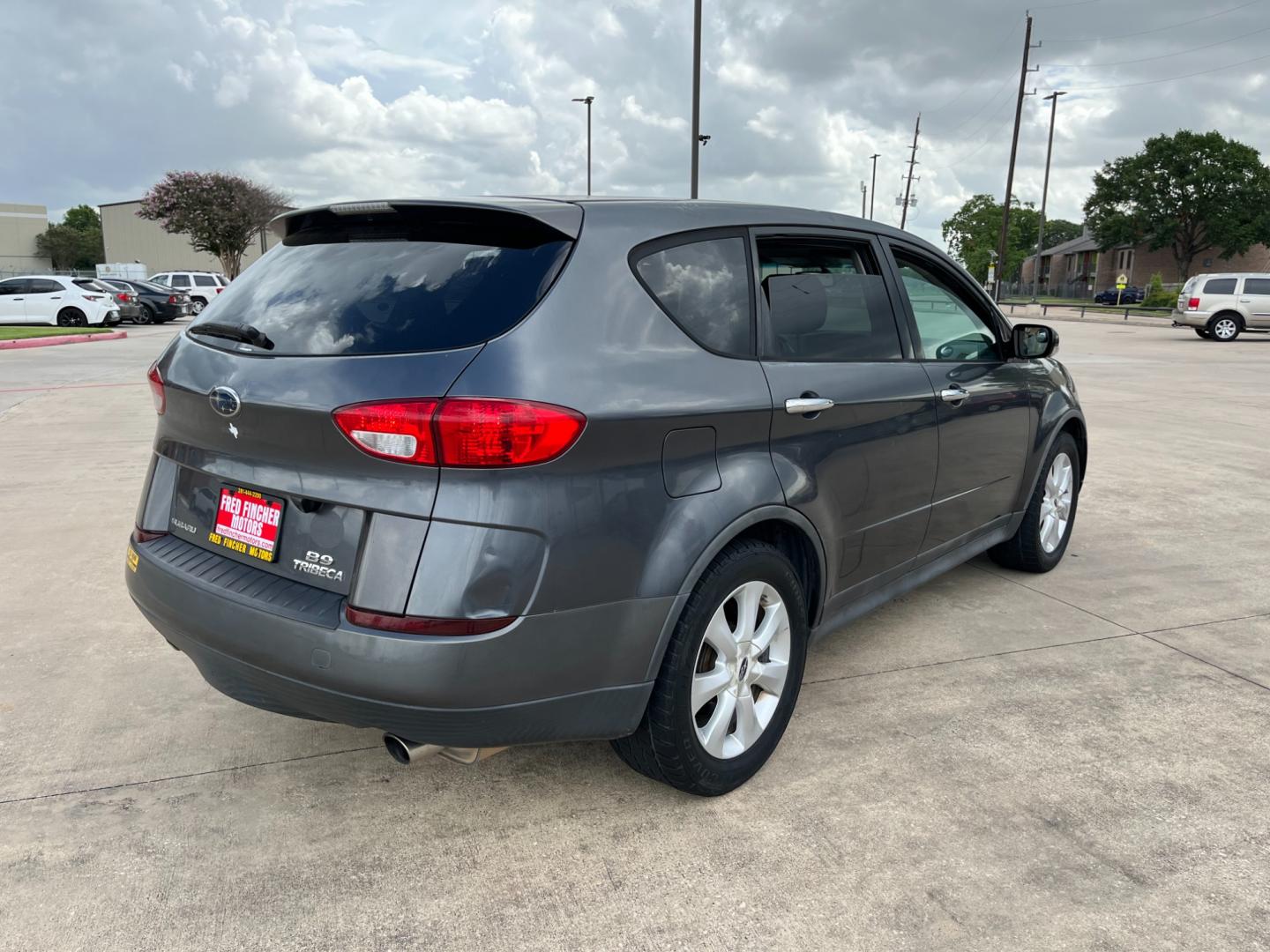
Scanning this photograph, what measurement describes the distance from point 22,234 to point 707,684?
359 feet

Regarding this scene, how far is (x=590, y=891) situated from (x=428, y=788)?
2.31 ft

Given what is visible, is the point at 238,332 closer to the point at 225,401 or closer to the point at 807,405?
the point at 225,401

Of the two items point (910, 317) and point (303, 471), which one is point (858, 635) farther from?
point (303, 471)

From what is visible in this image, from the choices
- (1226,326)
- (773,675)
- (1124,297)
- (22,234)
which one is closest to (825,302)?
(773,675)

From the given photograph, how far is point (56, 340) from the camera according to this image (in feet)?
70.1

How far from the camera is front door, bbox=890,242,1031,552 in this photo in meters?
3.68

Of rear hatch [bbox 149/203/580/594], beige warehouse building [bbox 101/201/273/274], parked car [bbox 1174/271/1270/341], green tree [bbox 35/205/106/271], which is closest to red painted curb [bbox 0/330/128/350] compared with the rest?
rear hatch [bbox 149/203/580/594]

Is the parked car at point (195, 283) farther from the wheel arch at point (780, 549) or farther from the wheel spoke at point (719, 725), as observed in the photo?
the wheel spoke at point (719, 725)

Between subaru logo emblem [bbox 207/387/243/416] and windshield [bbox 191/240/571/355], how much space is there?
6.1 inches

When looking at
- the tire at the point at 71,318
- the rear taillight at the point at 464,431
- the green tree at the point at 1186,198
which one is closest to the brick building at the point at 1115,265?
the green tree at the point at 1186,198

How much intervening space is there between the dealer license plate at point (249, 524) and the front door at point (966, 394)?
7.66 feet

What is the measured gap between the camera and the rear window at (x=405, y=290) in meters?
2.30

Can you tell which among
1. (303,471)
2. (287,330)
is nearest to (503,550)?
(303,471)

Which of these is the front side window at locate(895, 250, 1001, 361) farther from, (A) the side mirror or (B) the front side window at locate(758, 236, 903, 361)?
(B) the front side window at locate(758, 236, 903, 361)
